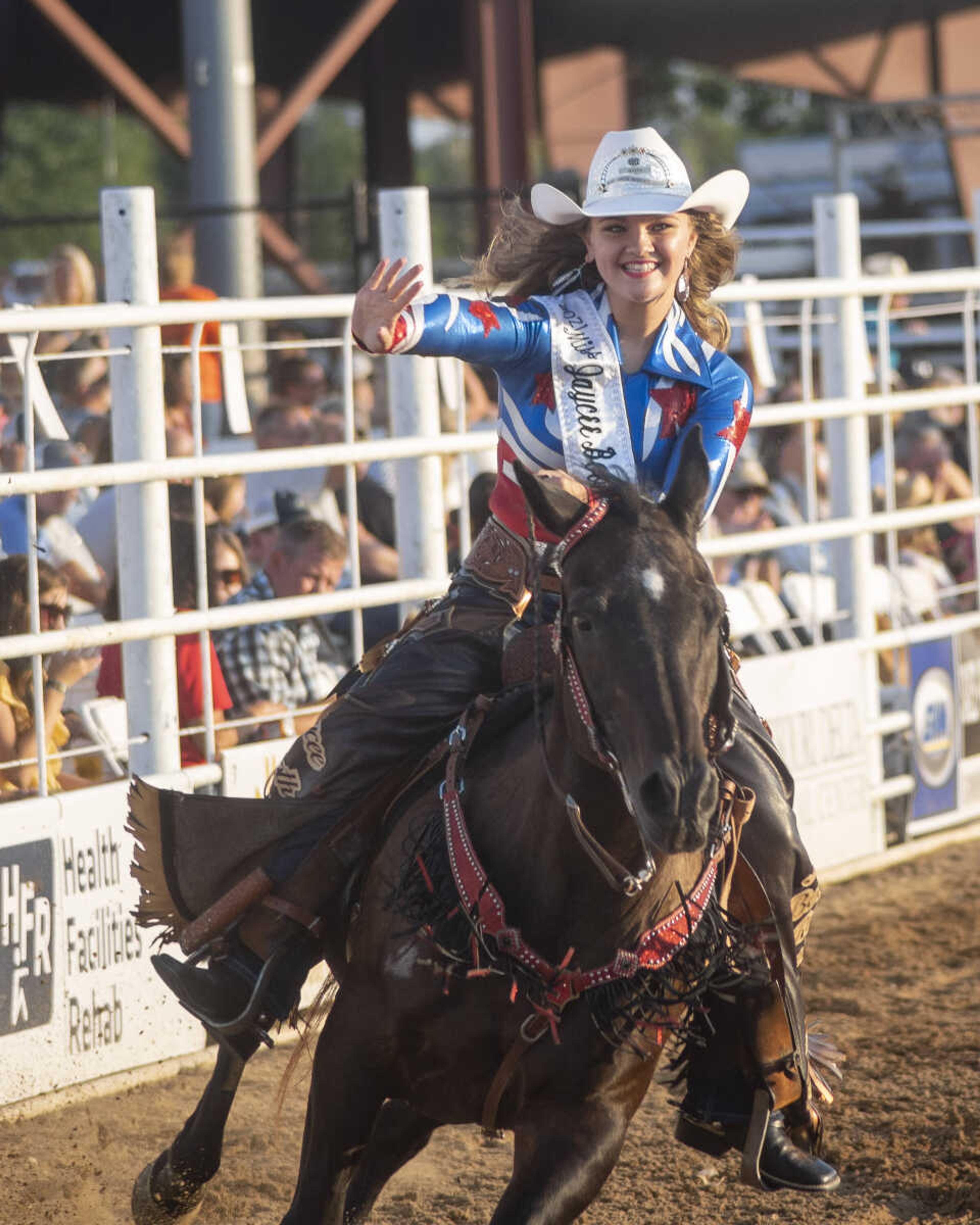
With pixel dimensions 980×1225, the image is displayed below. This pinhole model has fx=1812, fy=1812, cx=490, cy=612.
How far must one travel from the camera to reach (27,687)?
5809mm

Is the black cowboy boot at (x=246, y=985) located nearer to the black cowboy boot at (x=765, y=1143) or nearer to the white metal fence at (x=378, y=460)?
the black cowboy boot at (x=765, y=1143)

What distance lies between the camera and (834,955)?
6.77 m

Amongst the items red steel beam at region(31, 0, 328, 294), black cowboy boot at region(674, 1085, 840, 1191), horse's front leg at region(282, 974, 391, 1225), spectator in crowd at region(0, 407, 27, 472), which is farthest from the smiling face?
red steel beam at region(31, 0, 328, 294)

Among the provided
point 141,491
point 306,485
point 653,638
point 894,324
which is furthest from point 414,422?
point 894,324

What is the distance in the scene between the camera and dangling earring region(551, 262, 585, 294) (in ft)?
12.9

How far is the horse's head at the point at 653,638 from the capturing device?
9.18ft

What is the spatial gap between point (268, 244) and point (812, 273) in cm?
493

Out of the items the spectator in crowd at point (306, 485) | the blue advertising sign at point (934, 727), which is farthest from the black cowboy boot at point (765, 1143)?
the blue advertising sign at point (934, 727)

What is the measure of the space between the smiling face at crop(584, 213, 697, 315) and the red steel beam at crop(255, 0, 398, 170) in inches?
349

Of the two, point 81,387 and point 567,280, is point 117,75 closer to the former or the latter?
point 81,387

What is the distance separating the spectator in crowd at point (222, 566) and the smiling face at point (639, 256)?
124 inches

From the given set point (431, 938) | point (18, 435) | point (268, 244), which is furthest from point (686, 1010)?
point (268, 244)

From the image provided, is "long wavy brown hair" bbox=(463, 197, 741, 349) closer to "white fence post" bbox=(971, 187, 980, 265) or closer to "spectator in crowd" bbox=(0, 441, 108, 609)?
"spectator in crowd" bbox=(0, 441, 108, 609)

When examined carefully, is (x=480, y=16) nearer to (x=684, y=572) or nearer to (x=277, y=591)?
(x=277, y=591)
